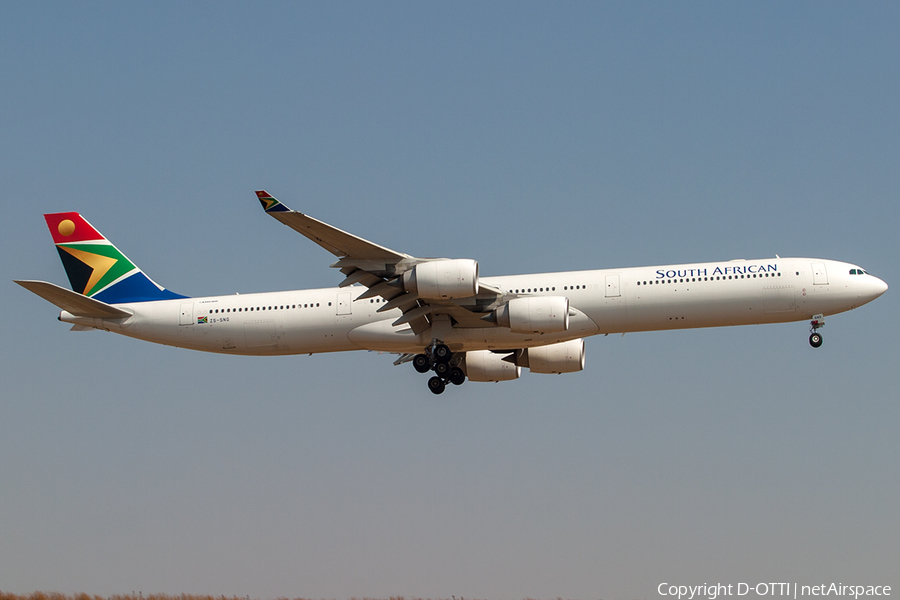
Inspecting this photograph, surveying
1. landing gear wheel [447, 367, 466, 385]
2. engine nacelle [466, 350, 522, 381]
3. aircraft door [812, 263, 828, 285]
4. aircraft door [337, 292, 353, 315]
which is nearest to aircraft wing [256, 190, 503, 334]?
aircraft door [337, 292, 353, 315]

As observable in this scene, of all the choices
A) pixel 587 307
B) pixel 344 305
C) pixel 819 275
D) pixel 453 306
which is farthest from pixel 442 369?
pixel 819 275

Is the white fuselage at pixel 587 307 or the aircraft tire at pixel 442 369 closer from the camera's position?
the white fuselage at pixel 587 307

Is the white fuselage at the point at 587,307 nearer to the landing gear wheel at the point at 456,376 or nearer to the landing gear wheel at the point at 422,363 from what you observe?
the landing gear wheel at the point at 422,363

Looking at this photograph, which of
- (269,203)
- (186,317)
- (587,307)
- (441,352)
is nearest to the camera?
(269,203)

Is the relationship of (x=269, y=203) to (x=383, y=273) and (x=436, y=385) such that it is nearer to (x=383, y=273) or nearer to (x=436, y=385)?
(x=383, y=273)

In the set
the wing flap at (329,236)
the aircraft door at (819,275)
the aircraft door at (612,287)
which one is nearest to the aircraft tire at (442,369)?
the wing flap at (329,236)

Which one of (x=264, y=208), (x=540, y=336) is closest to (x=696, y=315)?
(x=540, y=336)

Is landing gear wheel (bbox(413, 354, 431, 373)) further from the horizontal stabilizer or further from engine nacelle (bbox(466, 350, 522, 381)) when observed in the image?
the horizontal stabilizer

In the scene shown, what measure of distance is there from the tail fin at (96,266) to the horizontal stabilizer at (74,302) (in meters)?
1.63

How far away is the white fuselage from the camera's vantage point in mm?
37656

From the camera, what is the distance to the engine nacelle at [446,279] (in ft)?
117

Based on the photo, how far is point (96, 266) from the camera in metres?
44.8

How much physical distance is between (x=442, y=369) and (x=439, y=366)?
24 centimetres

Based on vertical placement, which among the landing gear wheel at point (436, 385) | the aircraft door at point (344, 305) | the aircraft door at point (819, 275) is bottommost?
the landing gear wheel at point (436, 385)
